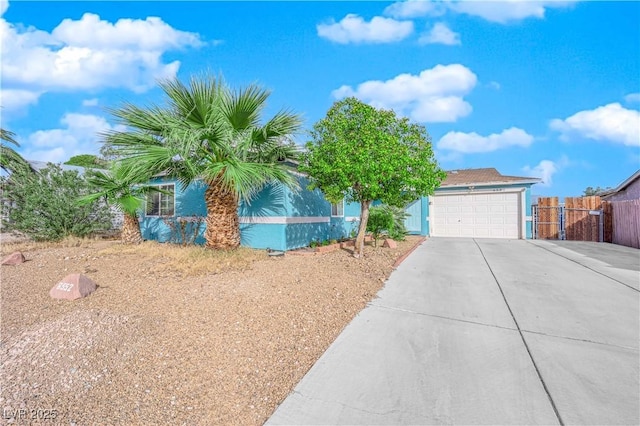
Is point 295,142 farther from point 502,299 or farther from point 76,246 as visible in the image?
point 76,246

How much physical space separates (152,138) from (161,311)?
4.91 meters

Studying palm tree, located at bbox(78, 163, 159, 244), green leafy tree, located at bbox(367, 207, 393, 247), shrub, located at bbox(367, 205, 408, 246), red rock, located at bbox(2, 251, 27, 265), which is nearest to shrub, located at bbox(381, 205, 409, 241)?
shrub, located at bbox(367, 205, 408, 246)

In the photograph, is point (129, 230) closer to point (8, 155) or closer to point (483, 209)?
point (8, 155)

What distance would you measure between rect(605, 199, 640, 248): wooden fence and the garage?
10.3ft

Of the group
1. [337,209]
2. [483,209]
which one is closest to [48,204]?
[337,209]

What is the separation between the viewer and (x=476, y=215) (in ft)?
50.3

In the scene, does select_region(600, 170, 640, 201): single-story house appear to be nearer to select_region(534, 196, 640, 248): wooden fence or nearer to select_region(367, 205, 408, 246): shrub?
select_region(534, 196, 640, 248): wooden fence

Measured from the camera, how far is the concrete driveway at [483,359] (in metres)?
2.51

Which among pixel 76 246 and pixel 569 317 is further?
pixel 76 246

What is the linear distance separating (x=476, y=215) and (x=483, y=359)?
13552mm

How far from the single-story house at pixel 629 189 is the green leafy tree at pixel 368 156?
40.3 ft

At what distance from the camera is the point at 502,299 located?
209 inches

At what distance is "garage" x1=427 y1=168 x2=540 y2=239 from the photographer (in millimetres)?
14336

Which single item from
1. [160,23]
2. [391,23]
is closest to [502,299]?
[391,23]
